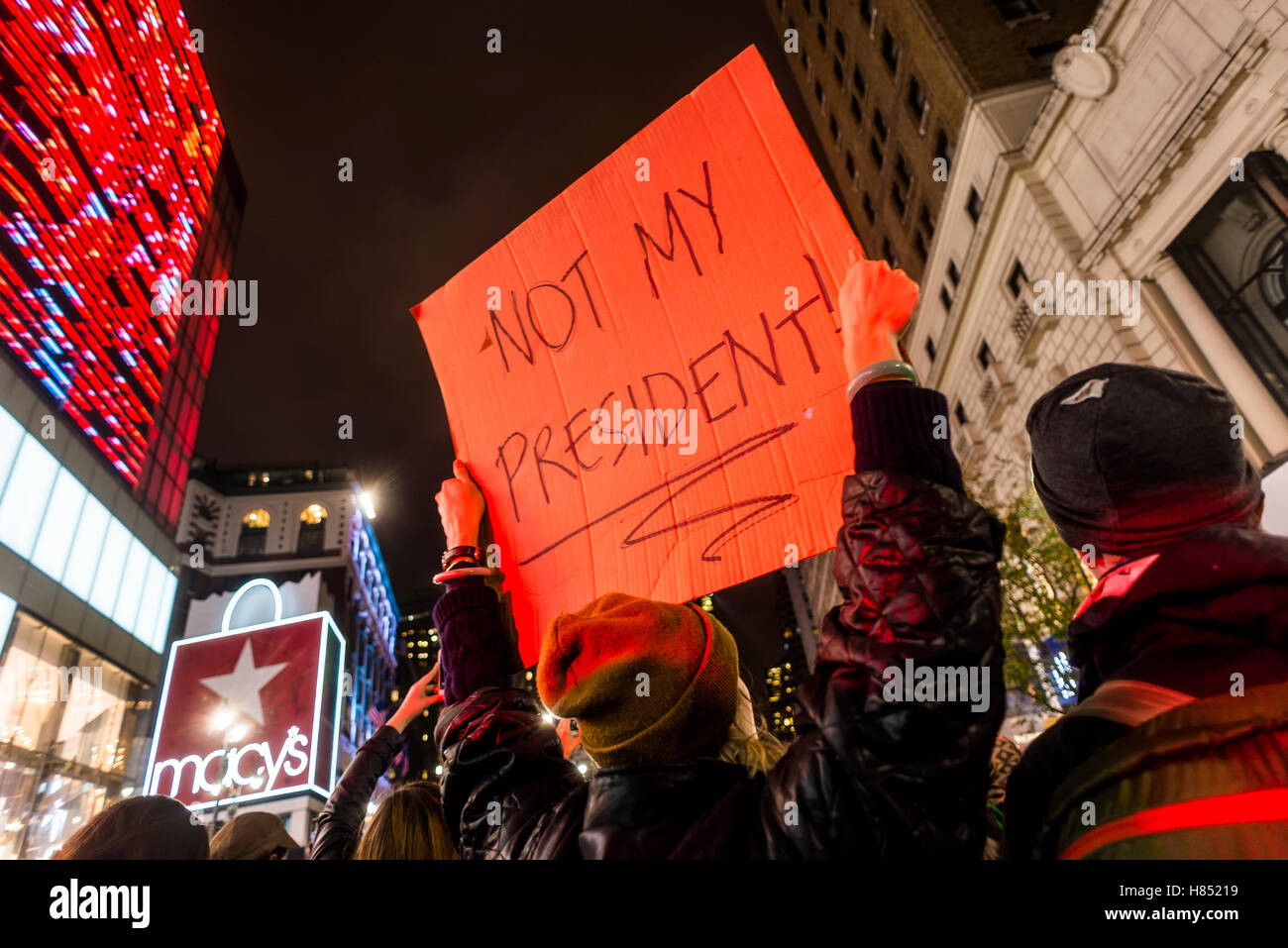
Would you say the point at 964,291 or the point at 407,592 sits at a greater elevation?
the point at 407,592

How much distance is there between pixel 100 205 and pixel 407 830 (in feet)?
127

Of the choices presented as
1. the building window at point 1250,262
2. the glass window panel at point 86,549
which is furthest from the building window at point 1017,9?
the glass window panel at point 86,549

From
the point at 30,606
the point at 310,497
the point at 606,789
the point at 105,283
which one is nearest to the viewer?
the point at 606,789

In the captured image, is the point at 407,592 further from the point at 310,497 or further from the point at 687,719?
the point at 687,719

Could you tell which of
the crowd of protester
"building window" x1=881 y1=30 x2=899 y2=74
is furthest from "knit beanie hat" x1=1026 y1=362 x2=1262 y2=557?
"building window" x1=881 y1=30 x2=899 y2=74

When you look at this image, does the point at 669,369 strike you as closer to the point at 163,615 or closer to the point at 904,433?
the point at 904,433

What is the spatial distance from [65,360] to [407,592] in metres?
116

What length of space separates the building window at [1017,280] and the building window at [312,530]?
4629 centimetres

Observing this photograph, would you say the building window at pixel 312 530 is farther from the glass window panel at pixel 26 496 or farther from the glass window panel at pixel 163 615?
the glass window panel at pixel 26 496

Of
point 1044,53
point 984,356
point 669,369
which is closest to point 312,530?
point 984,356

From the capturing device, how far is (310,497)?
5162cm

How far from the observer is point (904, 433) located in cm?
132
